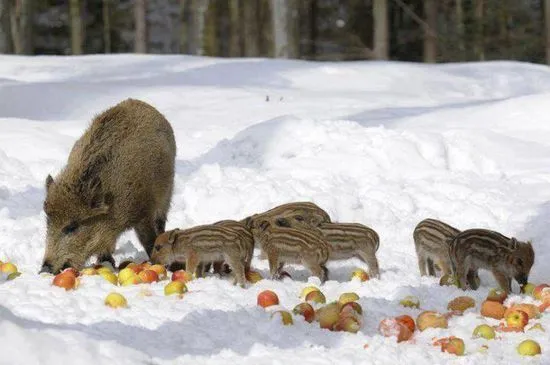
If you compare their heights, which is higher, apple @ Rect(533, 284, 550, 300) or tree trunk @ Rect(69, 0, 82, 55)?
tree trunk @ Rect(69, 0, 82, 55)

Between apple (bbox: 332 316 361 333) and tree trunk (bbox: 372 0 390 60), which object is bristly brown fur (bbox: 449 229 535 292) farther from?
tree trunk (bbox: 372 0 390 60)

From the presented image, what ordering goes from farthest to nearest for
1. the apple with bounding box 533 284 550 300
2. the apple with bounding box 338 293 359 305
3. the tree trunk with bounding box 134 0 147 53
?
the tree trunk with bounding box 134 0 147 53
the apple with bounding box 533 284 550 300
the apple with bounding box 338 293 359 305

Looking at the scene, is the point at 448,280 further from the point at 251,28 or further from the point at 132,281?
the point at 251,28

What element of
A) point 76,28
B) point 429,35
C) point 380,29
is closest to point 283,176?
point 380,29

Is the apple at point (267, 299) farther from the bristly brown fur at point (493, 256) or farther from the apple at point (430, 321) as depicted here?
the bristly brown fur at point (493, 256)

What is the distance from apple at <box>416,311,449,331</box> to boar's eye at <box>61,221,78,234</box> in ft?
9.68

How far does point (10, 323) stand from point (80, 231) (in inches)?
124

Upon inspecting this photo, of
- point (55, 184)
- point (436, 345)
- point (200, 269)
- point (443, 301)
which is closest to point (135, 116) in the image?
point (55, 184)

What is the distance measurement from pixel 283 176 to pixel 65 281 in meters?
3.53

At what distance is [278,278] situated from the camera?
7.87 metres

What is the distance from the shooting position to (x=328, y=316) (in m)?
6.53

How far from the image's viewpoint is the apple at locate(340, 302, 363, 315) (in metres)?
6.61

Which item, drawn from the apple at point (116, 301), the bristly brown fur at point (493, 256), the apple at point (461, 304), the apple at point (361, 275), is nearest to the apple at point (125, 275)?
the apple at point (116, 301)

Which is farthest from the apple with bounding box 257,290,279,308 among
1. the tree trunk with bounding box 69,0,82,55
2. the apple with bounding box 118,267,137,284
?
the tree trunk with bounding box 69,0,82,55
